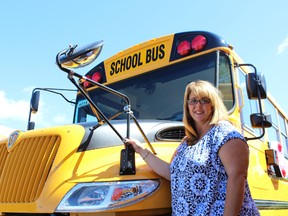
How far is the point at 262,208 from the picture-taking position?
9.34 feet

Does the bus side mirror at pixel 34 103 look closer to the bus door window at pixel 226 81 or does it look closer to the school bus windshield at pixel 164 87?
the school bus windshield at pixel 164 87

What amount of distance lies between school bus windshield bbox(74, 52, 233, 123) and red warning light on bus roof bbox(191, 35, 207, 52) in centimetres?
10

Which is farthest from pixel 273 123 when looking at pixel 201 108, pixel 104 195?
pixel 104 195

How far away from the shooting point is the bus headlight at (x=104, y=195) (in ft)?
6.05

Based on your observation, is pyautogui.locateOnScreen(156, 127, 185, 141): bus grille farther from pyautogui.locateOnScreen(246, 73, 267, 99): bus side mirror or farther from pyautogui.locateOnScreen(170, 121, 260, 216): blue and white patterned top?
pyautogui.locateOnScreen(246, 73, 267, 99): bus side mirror

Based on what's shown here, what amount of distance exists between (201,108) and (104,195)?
75cm

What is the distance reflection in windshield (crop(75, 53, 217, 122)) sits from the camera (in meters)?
2.98

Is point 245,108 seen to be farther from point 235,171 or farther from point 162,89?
point 235,171

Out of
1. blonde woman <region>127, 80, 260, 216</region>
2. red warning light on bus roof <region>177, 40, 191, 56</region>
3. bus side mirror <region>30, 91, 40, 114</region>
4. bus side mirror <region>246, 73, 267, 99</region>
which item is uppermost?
red warning light on bus roof <region>177, 40, 191, 56</region>

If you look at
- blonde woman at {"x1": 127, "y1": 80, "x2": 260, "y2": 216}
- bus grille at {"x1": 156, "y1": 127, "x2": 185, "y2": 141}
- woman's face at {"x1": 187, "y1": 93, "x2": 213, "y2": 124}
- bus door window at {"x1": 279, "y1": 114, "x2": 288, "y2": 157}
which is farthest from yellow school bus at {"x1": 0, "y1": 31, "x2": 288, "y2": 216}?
bus door window at {"x1": 279, "y1": 114, "x2": 288, "y2": 157}

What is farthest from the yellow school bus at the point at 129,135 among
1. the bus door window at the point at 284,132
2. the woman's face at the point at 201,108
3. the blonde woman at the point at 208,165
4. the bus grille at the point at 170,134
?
the bus door window at the point at 284,132

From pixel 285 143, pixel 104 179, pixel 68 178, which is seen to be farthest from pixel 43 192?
pixel 285 143

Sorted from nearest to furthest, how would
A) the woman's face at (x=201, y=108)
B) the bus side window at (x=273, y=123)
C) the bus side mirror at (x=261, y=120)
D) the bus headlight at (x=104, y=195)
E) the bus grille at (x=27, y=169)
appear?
the bus headlight at (x=104, y=195) → the woman's face at (x=201, y=108) → the bus grille at (x=27, y=169) → the bus side mirror at (x=261, y=120) → the bus side window at (x=273, y=123)

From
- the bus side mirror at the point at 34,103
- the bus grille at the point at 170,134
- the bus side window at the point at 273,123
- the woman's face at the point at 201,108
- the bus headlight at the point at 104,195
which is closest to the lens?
the bus headlight at the point at 104,195
